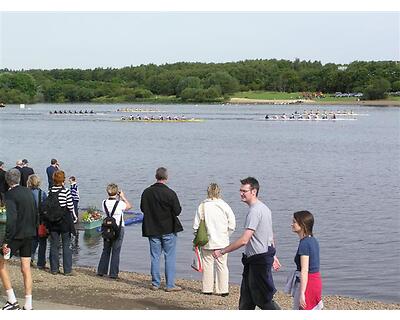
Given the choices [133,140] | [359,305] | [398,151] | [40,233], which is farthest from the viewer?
[133,140]

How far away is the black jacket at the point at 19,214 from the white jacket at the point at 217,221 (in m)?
2.72

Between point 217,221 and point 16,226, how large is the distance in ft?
10.2

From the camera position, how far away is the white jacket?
37.1 feet

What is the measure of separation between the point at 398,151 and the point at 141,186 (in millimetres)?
37057

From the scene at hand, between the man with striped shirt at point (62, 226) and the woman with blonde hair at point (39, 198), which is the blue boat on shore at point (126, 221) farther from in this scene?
the man with striped shirt at point (62, 226)

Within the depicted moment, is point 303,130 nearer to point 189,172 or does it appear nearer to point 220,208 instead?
point 189,172

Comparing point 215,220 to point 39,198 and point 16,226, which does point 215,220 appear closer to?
point 16,226

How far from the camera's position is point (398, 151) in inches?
2714

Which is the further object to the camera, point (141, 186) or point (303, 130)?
point (303, 130)

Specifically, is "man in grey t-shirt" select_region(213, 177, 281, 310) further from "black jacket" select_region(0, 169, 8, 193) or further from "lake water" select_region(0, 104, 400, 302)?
"black jacket" select_region(0, 169, 8, 193)

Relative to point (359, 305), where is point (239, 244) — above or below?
above

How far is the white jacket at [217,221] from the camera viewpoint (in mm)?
11297

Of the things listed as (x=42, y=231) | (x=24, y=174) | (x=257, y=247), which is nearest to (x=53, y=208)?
(x=42, y=231)

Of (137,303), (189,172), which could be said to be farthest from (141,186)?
(137,303)
